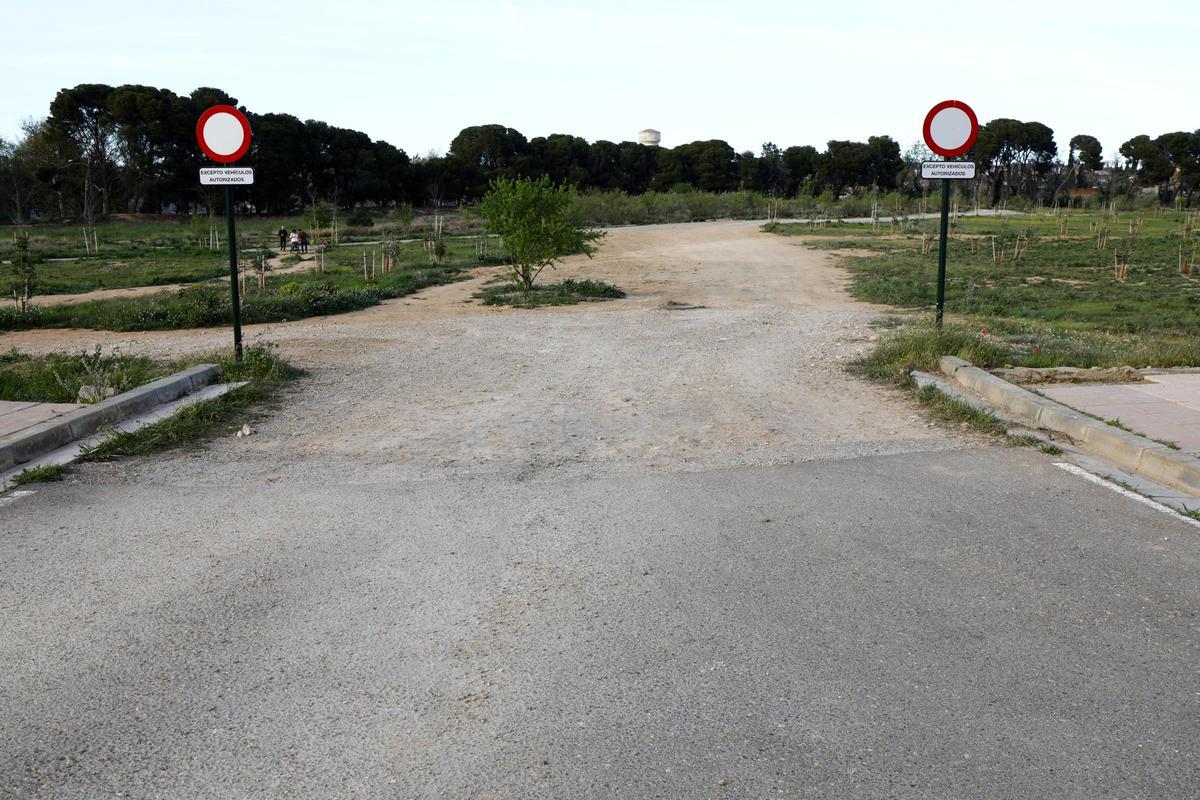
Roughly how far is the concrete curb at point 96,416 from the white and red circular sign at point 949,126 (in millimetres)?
7489

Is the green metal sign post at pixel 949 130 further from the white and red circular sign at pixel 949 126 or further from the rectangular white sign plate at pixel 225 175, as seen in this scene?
the rectangular white sign plate at pixel 225 175

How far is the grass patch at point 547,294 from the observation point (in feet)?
53.9

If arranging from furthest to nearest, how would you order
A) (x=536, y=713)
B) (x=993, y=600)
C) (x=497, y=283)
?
(x=497, y=283)
(x=993, y=600)
(x=536, y=713)

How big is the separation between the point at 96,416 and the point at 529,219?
10988 mm

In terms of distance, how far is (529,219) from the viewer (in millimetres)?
17188

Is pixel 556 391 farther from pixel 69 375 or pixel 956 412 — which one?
pixel 69 375

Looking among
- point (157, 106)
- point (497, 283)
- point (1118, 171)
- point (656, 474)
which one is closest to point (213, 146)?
point (656, 474)

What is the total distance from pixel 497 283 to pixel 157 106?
45591mm

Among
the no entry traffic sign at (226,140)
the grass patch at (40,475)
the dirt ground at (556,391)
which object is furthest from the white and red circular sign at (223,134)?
the grass patch at (40,475)

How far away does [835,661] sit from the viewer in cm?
348

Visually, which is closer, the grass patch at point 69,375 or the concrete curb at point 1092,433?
the concrete curb at point 1092,433

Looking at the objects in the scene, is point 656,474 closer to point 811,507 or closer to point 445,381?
point 811,507

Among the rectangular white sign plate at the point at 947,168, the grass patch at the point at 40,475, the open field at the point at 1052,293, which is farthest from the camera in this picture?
the open field at the point at 1052,293

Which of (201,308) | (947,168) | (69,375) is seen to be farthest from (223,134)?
(947,168)
